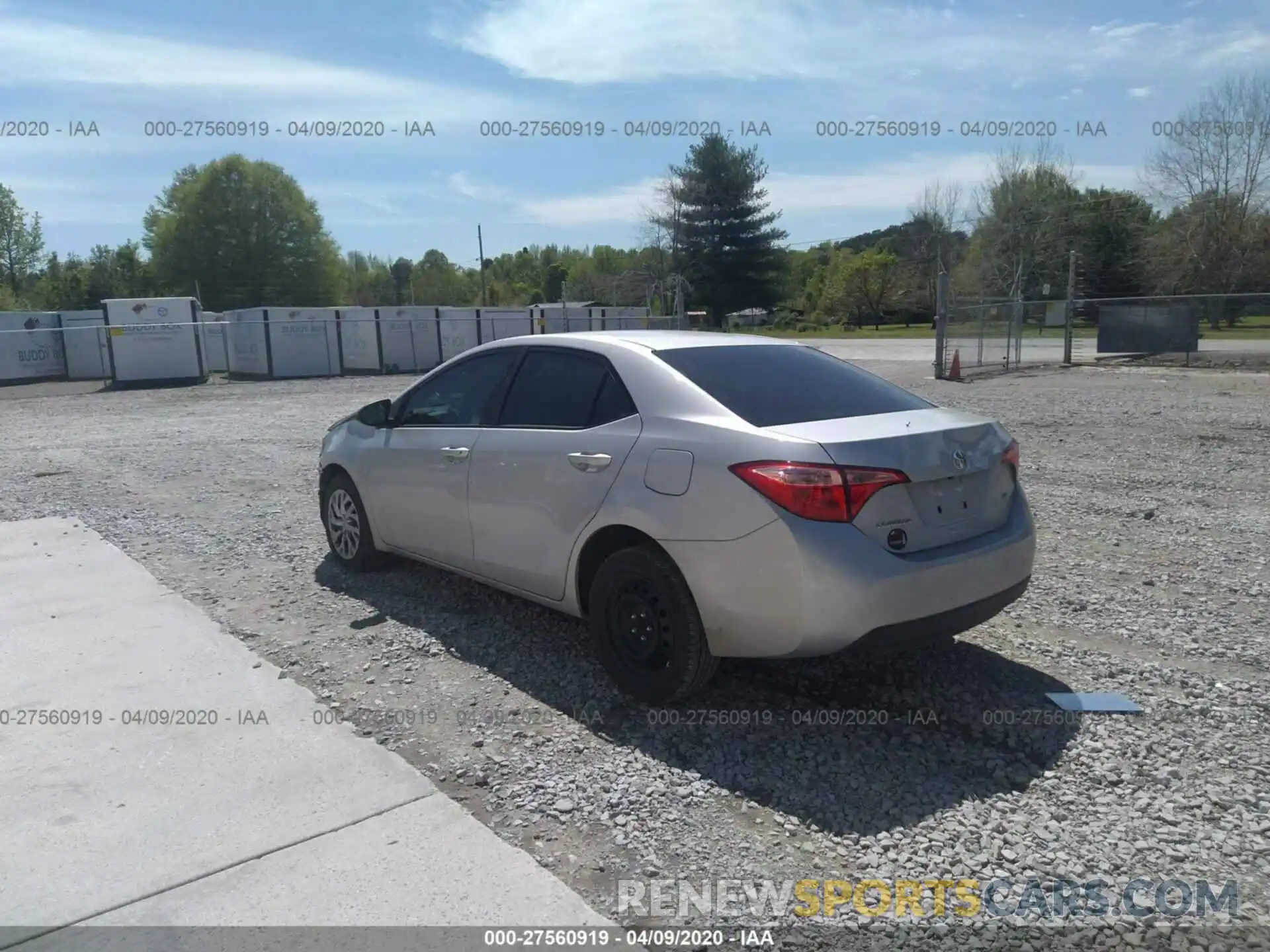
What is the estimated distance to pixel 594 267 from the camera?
89.4m

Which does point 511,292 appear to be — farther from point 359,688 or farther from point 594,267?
point 359,688

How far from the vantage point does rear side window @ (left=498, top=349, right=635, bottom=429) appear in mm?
4516

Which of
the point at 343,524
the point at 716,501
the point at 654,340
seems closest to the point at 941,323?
the point at 343,524

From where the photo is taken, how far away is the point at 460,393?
216 inches

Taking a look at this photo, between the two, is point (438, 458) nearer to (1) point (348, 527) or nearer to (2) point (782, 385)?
(1) point (348, 527)

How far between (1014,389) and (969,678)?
16996 millimetres

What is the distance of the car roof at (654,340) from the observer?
4.73 m

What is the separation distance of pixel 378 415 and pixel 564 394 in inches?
69.3

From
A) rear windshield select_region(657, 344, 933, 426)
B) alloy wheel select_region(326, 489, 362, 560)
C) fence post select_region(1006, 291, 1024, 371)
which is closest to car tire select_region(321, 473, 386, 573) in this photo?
alloy wheel select_region(326, 489, 362, 560)

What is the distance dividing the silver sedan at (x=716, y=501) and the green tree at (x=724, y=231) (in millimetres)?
50764

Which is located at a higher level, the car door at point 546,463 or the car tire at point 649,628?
the car door at point 546,463

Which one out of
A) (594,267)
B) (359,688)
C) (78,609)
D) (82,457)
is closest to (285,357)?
(82,457)

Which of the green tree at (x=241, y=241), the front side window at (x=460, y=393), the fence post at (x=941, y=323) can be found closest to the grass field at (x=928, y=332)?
the fence post at (x=941, y=323)

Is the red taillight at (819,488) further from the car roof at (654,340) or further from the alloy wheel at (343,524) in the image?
the alloy wheel at (343,524)
